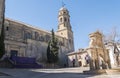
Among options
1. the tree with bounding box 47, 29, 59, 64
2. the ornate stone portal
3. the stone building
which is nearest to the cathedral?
the stone building

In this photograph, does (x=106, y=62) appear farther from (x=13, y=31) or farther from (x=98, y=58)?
(x=13, y=31)

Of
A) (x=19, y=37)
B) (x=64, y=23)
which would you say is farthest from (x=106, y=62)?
(x=64, y=23)

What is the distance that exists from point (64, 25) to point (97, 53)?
4013 centimetres

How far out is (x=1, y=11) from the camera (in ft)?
97.2

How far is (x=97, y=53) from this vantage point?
61.1 feet

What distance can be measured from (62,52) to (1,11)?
28.4 metres

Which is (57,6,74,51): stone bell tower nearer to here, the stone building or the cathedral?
the cathedral

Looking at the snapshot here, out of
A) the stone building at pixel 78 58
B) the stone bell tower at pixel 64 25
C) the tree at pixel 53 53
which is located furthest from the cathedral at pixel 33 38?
the tree at pixel 53 53

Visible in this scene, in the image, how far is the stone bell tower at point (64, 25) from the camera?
191 ft

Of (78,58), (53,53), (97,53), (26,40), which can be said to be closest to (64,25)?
(78,58)

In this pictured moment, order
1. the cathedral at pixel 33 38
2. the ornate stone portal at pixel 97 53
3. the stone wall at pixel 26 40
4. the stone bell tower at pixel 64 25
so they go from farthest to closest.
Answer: the stone bell tower at pixel 64 25, the stone wall at pixel 26 40, the cathedral at pixel 33 38, the ornate stone portal at pixel 97 53

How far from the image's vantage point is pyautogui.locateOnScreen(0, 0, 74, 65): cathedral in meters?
38.3

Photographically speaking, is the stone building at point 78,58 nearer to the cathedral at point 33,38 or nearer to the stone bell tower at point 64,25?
the cathedral at point 33,38

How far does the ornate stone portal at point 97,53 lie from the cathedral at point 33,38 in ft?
54.3
